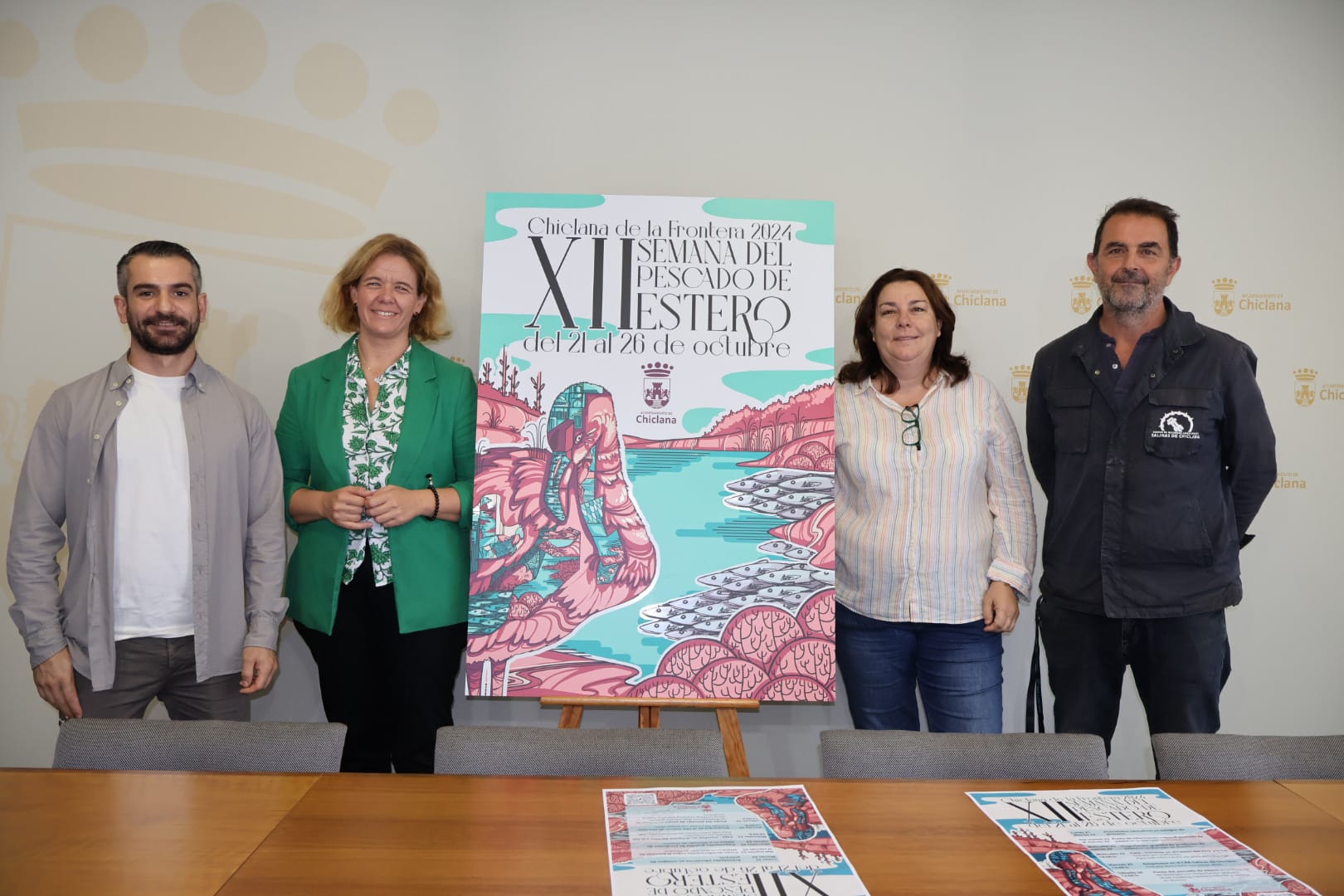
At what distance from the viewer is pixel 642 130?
3.43 metres

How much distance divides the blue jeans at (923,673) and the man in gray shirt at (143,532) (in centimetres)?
171

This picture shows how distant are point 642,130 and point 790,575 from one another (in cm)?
176

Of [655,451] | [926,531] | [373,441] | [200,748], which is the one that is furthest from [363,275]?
[926,531]

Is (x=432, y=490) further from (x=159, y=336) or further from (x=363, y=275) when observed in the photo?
(x=159, y=336)

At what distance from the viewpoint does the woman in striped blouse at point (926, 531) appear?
2707 millimetres

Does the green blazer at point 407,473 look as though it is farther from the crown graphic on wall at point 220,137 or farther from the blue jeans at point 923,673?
the blue jeans at point 923,673

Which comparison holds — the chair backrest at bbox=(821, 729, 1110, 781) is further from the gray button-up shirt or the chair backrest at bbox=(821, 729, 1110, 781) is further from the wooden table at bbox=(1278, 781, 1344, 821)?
the gray button-up shirt

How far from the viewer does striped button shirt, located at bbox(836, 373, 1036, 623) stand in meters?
2.70

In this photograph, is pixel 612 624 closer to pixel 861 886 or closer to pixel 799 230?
pixel 799 230

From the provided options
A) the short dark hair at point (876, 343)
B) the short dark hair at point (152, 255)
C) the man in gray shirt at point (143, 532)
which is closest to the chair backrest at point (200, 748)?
the man in gray shirt at point (143, 532)

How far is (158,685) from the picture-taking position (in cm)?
255

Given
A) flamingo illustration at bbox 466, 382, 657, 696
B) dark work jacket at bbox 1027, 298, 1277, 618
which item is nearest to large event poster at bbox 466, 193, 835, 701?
flamingo illustration at bbox 466, 382, 657, 696

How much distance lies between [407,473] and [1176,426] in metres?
2.25

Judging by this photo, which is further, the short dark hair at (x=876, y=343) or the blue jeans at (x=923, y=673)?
the short dark hair at (x=876, y=343)
